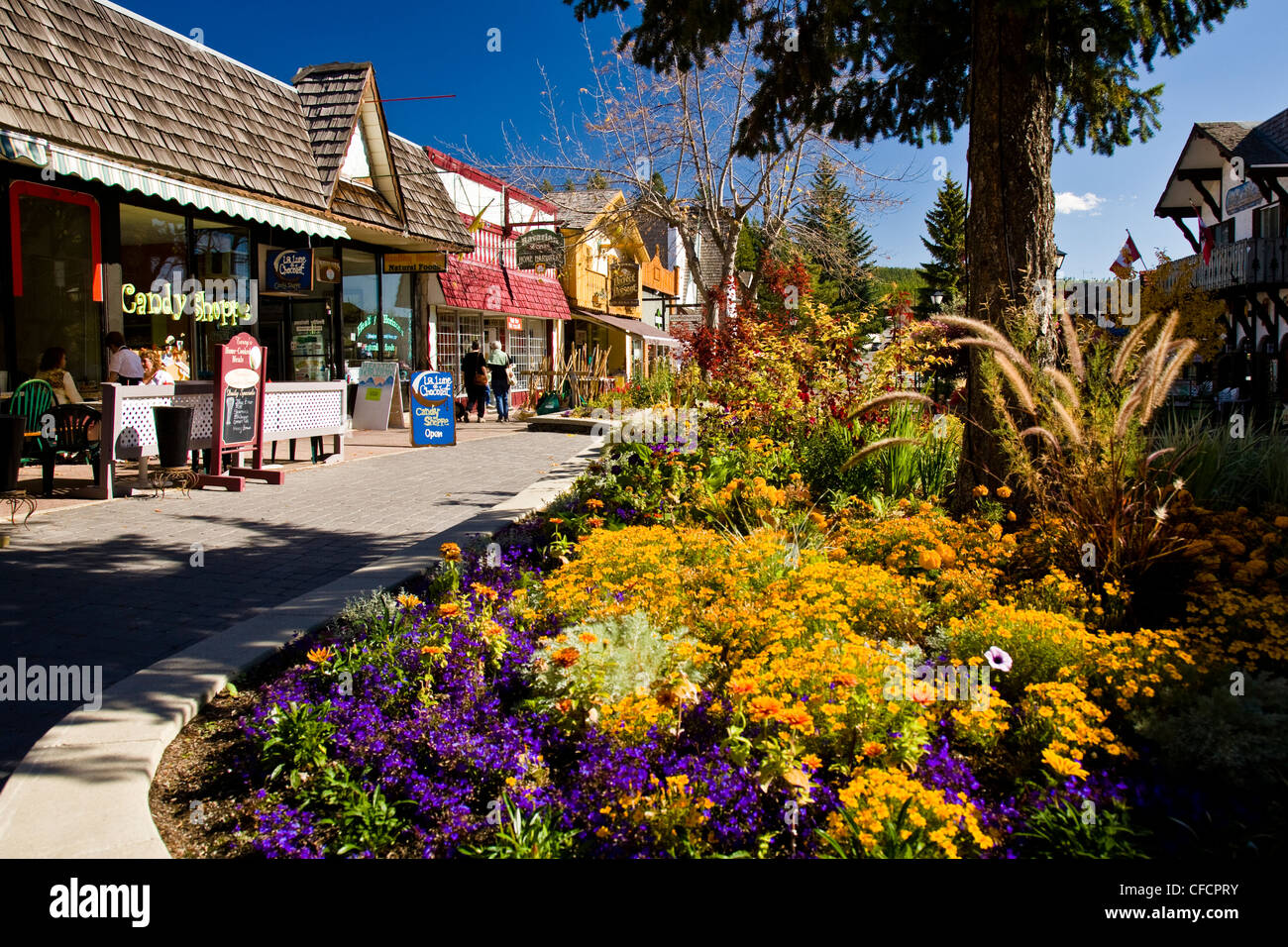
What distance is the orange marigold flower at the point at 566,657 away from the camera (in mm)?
2721

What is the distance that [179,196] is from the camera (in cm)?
1069

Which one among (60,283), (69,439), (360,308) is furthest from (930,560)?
(360,308)

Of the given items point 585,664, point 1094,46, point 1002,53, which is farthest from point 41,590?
Result: point 1094,46

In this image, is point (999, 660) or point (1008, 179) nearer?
point (999, 660)

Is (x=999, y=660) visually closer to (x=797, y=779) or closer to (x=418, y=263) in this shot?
(x=797, y=779)

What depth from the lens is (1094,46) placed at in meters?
5.42

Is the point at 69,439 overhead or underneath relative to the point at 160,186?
underneath

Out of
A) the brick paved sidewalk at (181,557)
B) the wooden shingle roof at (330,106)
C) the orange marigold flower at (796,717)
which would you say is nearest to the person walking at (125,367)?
the brick paved sidewalk at (181,557)

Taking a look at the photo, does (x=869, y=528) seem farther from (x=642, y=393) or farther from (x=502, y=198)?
(x=502, y=198)

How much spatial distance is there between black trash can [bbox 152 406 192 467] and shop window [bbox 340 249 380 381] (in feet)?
29.4

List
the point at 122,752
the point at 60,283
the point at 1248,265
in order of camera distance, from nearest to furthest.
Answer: the point at 122,752, the point at 60,283, the point at 1248,265

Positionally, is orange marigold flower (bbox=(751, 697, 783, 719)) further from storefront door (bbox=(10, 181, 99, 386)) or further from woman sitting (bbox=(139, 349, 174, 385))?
woman sitting (bbox=(139, 349, 174, 385))

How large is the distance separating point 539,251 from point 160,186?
12.2 metres
